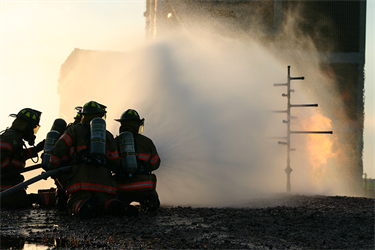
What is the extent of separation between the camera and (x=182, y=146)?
10.8 meters

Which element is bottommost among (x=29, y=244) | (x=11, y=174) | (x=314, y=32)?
(x=29, y=244)

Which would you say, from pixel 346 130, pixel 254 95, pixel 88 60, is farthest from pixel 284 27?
pixel 88 60

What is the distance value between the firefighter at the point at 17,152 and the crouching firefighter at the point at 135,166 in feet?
7.21

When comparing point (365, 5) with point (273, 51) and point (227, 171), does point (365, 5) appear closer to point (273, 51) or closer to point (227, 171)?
point (273, 51)

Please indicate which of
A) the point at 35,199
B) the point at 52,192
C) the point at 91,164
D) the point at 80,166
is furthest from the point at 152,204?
the point at 35,199

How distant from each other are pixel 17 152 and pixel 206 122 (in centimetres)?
605

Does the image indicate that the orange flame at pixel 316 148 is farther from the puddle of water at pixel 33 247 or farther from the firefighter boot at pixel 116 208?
the puddle of water at pixel 33 247

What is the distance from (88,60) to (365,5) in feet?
76.8

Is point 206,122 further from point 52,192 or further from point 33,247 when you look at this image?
point 33,247

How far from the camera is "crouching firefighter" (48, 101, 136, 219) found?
626cm

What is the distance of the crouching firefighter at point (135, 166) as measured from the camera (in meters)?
6.91

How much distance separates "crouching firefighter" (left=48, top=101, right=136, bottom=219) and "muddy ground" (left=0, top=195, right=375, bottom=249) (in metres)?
0.31

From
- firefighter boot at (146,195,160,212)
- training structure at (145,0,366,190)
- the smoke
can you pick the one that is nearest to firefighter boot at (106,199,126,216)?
firefighter boot at (146,195,160,212)

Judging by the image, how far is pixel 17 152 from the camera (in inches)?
315
